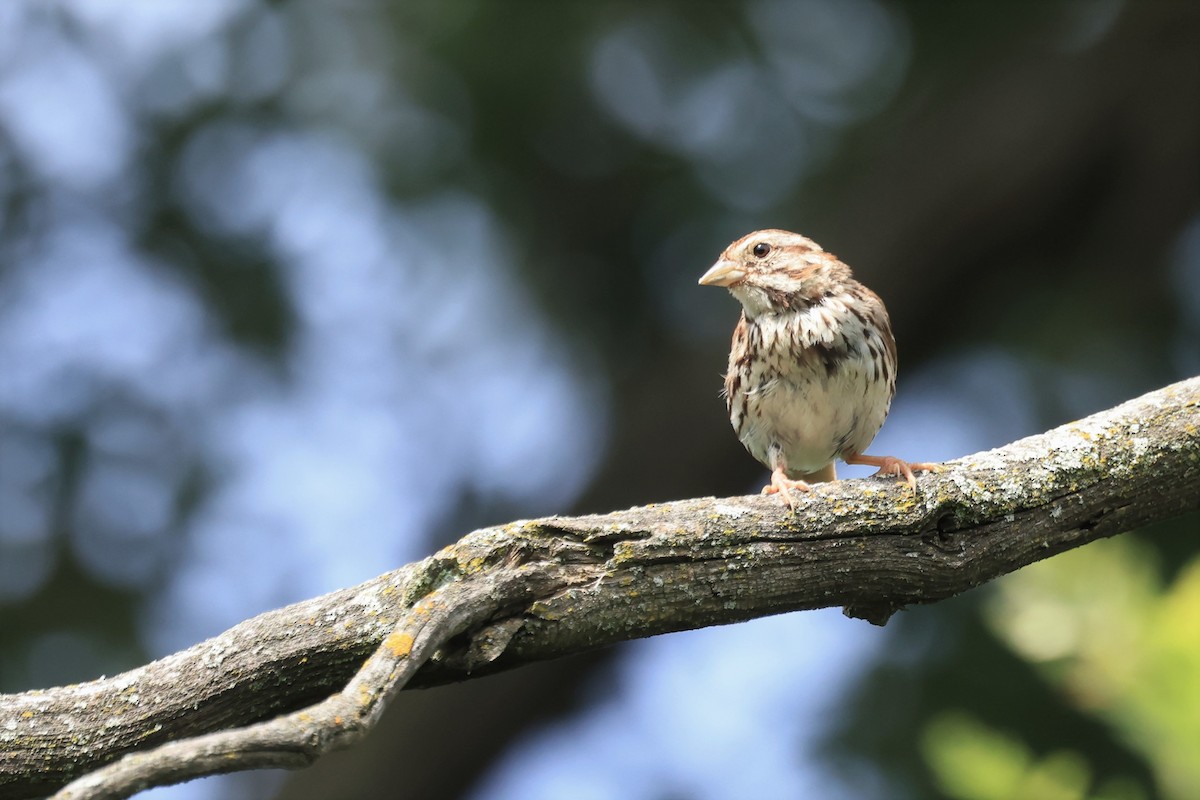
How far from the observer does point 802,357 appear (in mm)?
4812

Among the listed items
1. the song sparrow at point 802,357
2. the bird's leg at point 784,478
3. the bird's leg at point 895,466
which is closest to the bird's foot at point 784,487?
the bird's leg at point 784,478

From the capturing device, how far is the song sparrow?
4809 mm

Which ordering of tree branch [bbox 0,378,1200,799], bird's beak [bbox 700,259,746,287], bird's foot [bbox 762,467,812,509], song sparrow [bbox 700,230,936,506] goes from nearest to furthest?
tree branch [bbox 0,378,1200,799], bird's foot [bbox 762,467,812,509], song sparrow [bbox 700,230,936,506], bird's beak [bbox 700,259,746,287]

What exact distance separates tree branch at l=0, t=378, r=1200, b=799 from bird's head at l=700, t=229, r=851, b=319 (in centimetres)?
152

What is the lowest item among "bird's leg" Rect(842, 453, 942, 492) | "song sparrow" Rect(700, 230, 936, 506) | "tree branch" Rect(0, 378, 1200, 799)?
"tree branch" Rect(0, 378, 1200, 799)

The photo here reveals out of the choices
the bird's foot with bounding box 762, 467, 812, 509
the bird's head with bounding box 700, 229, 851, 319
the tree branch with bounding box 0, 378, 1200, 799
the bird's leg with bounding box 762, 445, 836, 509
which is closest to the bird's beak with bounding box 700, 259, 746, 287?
the bird's head with bounding box 700, 229, 851, 319

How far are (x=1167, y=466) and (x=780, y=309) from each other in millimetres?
1729

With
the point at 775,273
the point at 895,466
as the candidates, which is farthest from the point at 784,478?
the point at 775,273

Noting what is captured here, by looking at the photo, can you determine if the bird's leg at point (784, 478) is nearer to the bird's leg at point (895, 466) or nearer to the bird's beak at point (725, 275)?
the bird's leg at point (895, 466)

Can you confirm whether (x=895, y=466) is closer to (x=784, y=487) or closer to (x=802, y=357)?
(x=784, y=487)

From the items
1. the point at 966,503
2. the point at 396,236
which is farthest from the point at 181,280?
the point at 966,503

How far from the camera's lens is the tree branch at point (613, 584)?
125 inches

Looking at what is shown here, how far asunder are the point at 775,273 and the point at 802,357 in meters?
0.44

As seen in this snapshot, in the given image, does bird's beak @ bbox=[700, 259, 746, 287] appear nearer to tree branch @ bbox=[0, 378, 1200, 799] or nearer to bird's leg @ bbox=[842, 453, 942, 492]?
bird's leg @ bbox=[842, 453, 942, 492]
